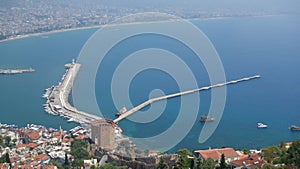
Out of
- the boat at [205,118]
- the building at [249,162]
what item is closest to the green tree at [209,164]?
the building at [249,162]

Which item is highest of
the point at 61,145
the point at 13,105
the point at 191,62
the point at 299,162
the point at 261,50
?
the point at 261,50

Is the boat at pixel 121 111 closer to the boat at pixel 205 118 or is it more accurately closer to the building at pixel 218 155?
the boat at pixel 205 118

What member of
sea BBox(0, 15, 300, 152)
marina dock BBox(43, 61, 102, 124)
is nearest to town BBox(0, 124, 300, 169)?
marina dock BBox(43, 61, 102, 124)

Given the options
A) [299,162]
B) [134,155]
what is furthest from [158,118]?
[299,162]

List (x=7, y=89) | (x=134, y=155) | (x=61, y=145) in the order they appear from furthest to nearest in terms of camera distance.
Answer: (x=7, y=89) → (x=61, y=145) → (x=134, y=155)

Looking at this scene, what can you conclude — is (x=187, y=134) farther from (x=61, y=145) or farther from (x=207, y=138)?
(x=61, y=145)

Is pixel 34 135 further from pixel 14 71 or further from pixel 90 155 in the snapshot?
pixel 14 71
